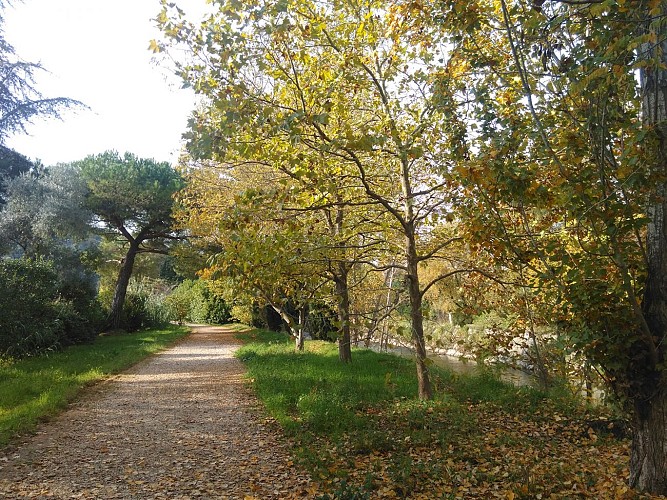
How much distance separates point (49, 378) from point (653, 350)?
10.0 metres

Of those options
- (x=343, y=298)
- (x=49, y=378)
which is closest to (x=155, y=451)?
(x=343, y=298)

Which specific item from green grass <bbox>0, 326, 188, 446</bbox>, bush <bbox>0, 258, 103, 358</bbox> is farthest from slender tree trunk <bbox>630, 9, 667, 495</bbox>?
bush <bbox>0, 258, 103, 358</bbox>

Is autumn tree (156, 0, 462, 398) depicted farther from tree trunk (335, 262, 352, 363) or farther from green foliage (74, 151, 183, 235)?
green foliage (74, 151, 183, 235)

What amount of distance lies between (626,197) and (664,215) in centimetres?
45

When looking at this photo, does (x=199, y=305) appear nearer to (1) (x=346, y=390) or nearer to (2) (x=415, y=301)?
(1) (x=346, y=390)

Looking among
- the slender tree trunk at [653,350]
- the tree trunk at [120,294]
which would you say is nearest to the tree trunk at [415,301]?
the slender tree trunk at [653,350]

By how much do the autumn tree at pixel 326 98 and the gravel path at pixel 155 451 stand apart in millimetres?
2848

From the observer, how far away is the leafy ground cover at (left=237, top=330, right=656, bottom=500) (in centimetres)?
454

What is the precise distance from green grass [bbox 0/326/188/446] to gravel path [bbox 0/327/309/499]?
0.28 metres

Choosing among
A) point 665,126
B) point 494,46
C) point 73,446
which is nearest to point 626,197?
point 665,126

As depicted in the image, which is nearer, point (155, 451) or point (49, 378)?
point (155, 451)

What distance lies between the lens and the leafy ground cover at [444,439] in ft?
14.9

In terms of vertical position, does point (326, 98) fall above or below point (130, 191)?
below

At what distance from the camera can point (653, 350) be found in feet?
13.0
